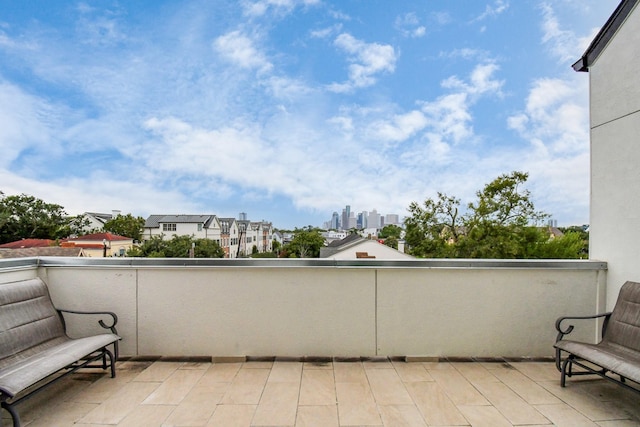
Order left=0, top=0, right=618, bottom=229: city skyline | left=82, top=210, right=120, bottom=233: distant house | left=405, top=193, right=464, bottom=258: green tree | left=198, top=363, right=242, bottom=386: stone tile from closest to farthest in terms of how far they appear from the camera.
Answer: left=198, top=363, right=242, bottom=386: stone tile < left=0, top=0, right=618, bottom=229: city skyline < left=82, top=210, right=120, bottom=233: distant house < left=405, top=193, right=464, bottom=258: green tree

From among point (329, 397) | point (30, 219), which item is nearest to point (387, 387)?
point (329, 397)

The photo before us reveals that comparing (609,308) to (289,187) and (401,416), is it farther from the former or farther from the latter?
(289,187)

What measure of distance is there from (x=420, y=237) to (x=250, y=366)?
13604 mm

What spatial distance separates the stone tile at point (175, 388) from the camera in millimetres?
1989

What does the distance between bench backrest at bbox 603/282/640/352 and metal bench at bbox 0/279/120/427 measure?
11.9 ft

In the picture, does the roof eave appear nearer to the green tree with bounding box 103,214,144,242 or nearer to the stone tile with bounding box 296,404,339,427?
the stone tile with bounding box 296,404,339,427

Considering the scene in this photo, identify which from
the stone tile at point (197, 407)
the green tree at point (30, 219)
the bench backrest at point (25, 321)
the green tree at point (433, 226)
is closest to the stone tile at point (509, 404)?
the stone tile at point (197, 407)

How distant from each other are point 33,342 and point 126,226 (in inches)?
164

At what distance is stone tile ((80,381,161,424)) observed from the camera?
1.79m

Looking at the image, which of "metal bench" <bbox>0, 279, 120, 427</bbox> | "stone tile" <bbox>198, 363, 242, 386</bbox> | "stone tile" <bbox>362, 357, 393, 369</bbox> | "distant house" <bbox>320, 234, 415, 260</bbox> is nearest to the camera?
"metal bench" <bbox>0, 279, 120, 427</bbox>

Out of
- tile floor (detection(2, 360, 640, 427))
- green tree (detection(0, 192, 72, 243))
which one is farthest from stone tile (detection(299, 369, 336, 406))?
green tree (detection(0, 192, 72, 243))

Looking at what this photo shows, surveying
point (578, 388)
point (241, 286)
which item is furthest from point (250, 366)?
point (578, 388)

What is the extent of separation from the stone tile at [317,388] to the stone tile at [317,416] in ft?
0.17

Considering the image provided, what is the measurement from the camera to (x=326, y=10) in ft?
25.1
